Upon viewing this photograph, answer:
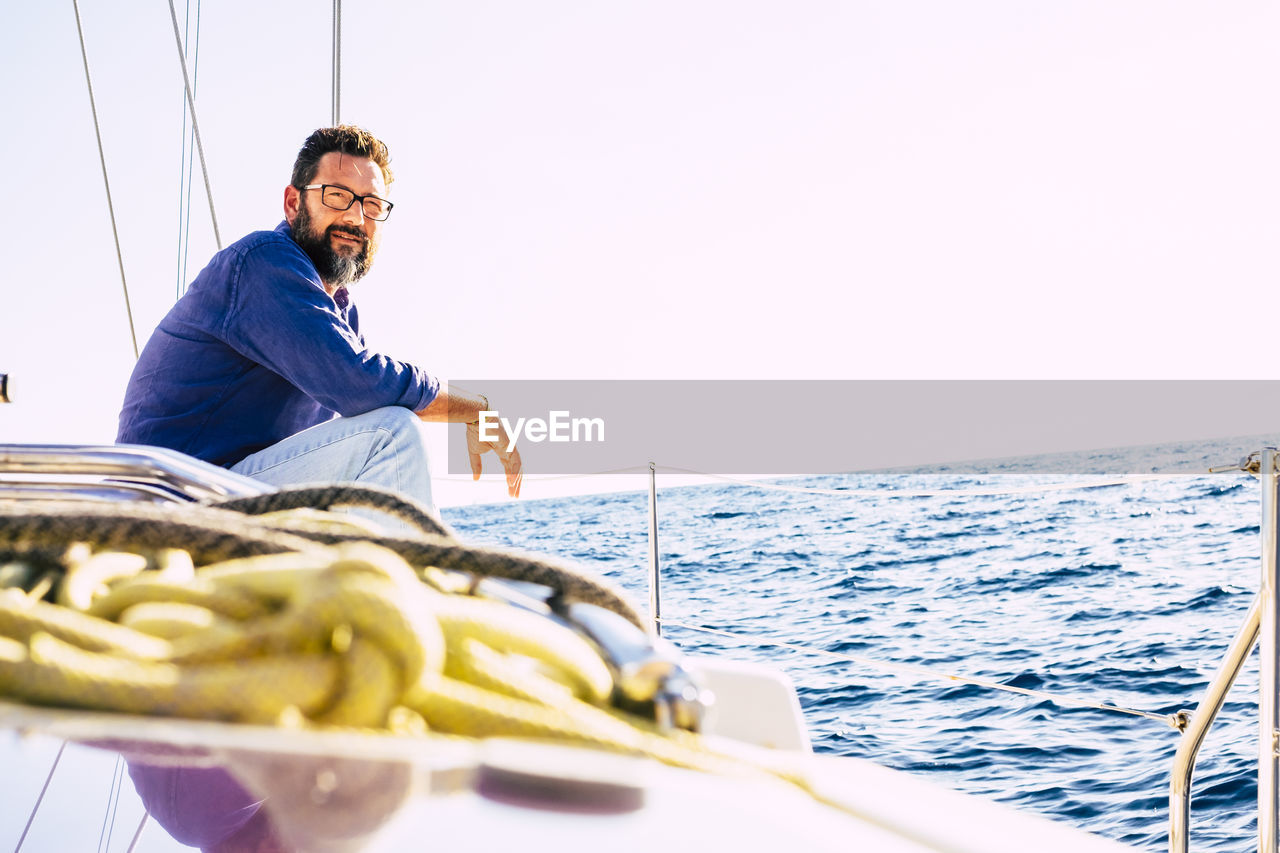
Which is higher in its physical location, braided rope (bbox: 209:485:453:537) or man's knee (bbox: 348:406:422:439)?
man's knee (bbox: 348:406:422:439)

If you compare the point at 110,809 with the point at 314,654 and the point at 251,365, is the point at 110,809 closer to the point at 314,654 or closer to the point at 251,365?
the point at 314,654

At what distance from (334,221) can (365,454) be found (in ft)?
1.52

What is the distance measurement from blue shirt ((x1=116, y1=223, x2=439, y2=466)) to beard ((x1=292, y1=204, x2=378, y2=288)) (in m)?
0.13

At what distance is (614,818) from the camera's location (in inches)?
10.0

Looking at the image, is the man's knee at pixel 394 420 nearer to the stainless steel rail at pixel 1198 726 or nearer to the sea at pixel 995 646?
the sea at pixel 995 646

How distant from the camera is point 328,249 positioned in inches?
55.5

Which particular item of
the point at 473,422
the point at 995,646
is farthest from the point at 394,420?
the point at 995,646

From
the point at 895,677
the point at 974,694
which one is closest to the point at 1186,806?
the point at 974,694

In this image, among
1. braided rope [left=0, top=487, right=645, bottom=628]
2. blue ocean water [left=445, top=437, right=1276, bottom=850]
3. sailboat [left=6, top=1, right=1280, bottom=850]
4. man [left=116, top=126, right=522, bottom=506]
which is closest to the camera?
sailboat [left=6, top=1, right=1280, bottom=850]

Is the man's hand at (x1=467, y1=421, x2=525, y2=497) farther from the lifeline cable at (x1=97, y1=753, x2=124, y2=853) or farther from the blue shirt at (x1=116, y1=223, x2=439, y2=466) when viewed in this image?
the lifeline cable at (x1=97, y1=753, x2=124, y2=853)

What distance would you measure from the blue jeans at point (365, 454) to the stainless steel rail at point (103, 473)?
43 centimetres

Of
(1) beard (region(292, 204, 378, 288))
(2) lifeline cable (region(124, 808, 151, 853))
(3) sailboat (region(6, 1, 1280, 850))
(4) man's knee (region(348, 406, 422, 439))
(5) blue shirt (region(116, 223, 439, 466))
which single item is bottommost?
(2) lifeline cable (region(124, 808, 151, 853))

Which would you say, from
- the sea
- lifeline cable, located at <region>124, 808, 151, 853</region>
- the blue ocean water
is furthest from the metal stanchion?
lifeline cable, located at <region>124, 808, 151, 853</region>

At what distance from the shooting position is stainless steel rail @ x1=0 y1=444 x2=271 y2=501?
2.11 feet
